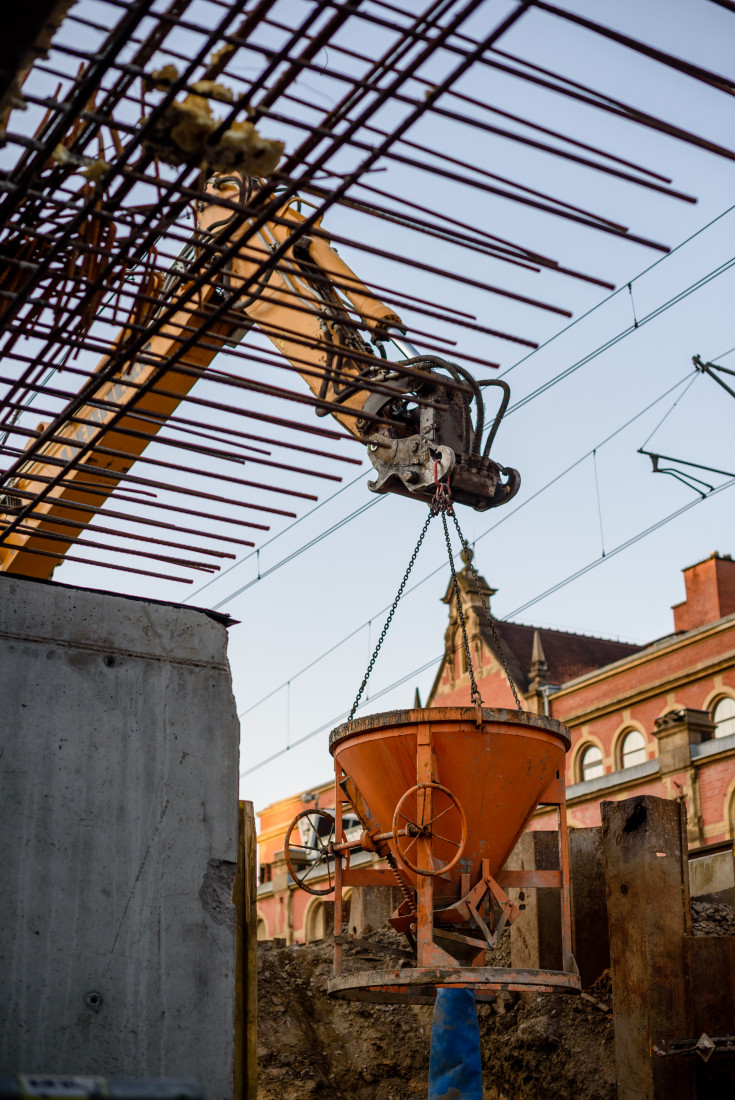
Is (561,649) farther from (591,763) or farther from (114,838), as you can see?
(114,838)

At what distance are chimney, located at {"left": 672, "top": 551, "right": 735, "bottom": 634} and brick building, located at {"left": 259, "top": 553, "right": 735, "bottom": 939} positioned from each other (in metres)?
0.04

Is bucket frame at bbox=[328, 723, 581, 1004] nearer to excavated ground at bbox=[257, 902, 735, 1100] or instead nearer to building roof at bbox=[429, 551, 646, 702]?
excavated ground at bbox=[257, 902, 735, 1100]

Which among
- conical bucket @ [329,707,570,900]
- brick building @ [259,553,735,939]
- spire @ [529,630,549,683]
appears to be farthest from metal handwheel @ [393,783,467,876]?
spire @ [529,630,549,683]

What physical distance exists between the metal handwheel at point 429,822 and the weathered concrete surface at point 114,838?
2.14 metres

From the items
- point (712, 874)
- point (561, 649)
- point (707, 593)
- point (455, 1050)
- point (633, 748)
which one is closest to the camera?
point (455, 1050)

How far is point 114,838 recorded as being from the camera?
6.00m

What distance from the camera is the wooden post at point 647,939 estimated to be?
926cm

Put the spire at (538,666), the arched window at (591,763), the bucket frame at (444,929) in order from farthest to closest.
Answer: the spire at (538,666) → the arched window at (591,763) → the bucket frame at (444,929)

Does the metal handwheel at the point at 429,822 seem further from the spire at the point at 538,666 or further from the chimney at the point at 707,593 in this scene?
the spire at the point at 538,666

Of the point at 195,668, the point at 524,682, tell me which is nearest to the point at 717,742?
the point at 524,682

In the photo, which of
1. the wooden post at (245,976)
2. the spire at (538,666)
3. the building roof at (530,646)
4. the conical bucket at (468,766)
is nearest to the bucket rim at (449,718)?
the conical bucket at (468,766)

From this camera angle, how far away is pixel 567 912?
8.88 metres

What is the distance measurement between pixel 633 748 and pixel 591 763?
1.71 metres

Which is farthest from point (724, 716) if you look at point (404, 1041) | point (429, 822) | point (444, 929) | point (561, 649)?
point (429, 822)
